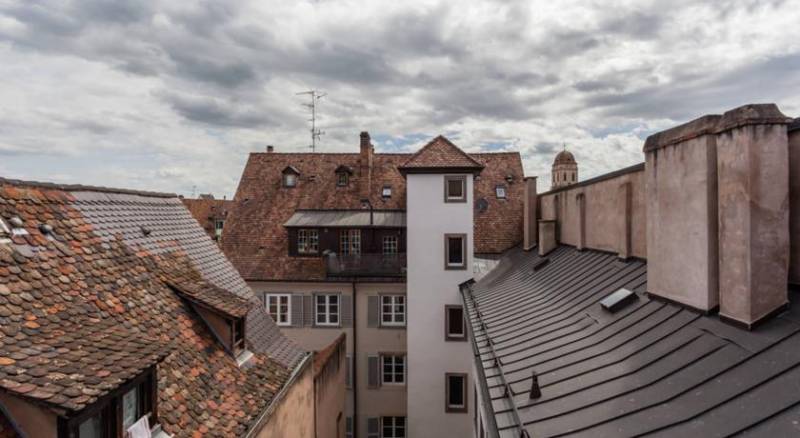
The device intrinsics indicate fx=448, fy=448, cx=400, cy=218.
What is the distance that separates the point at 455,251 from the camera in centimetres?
1723

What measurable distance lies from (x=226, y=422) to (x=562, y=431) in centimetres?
495

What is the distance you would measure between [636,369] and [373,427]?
52.6 feet

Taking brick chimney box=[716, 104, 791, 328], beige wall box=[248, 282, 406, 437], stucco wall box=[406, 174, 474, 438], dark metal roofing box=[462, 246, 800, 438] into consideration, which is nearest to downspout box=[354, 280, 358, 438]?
beige wall box=[248, 282, 406, 437]

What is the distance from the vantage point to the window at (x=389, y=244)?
20922mm

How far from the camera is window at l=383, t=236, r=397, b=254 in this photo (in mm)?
20922

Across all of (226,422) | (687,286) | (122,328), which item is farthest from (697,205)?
(122,328)

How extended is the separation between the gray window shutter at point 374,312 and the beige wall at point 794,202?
15.8 metres

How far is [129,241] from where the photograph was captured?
8828mm

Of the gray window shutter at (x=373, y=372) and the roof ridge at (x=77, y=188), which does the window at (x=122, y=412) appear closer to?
the roof ridge at (x=77, y=188)

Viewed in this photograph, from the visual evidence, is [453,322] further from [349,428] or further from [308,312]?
[349,428]

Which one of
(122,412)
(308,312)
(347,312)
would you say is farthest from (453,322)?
(122,412)

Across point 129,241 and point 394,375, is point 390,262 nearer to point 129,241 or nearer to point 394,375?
point 394,375

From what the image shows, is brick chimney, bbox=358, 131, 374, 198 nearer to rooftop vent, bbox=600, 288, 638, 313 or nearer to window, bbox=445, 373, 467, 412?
window, bbox=445, 373, 467, 412

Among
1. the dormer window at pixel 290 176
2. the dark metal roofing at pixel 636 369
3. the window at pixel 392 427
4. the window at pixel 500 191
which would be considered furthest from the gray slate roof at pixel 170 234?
the window at pixel 500 191
